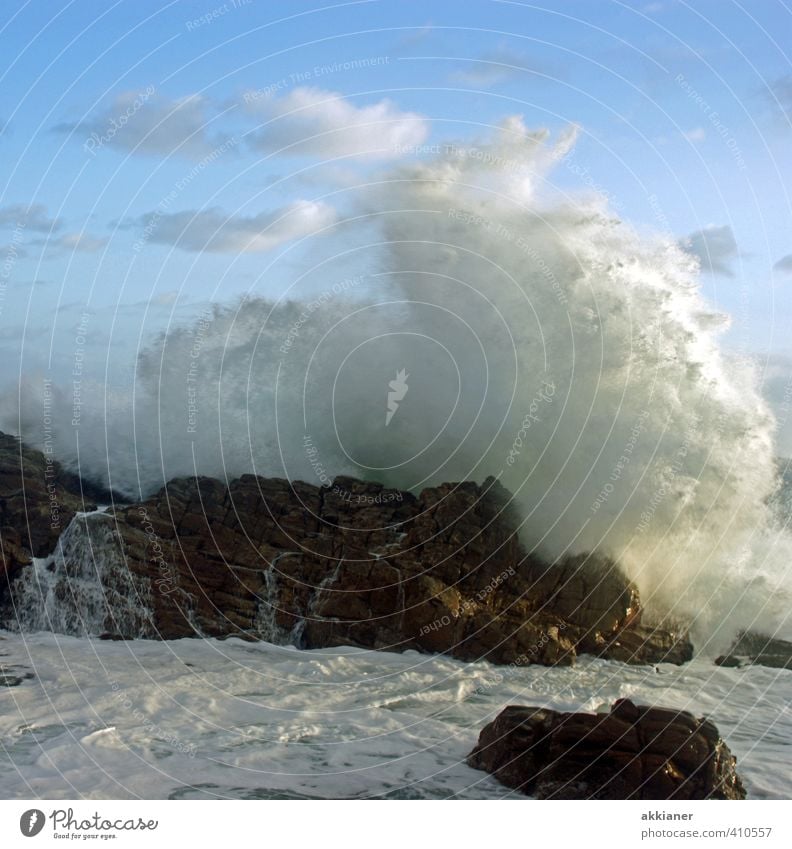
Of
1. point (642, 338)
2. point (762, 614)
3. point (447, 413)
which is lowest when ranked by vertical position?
point (762, 614)

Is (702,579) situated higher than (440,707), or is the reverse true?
(702,579)

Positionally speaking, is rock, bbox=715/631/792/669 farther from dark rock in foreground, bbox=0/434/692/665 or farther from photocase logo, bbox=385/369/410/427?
photocase logo, bbox=385/369/410/427

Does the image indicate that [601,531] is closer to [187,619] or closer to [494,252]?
[494,252]
